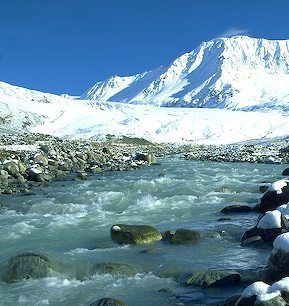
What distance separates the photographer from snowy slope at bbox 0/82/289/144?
100125 mm

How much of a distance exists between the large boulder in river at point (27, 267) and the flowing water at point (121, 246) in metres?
0.15


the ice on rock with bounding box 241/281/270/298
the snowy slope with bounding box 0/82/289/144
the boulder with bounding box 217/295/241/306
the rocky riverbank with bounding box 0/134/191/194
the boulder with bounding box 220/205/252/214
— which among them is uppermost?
the snowy slope with bounding box 0/82/289/144

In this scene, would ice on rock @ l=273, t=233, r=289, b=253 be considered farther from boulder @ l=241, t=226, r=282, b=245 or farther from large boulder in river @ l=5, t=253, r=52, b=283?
large boulder in river @ l=5, t=253, r=52, b=283

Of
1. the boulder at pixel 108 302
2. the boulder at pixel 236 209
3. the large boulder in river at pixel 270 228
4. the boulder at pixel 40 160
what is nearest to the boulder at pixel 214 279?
the boulder at pixel 108 302

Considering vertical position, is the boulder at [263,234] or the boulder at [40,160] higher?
the boulder at [40,160]

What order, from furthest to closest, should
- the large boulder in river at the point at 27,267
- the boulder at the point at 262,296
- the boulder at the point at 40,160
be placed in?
the boulder at the point at 40,160 < the large boulder in river at the point at 27,267 < the boulder at the point at 262,296

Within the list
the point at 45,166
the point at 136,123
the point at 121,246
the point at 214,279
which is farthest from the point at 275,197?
the point at 136,123

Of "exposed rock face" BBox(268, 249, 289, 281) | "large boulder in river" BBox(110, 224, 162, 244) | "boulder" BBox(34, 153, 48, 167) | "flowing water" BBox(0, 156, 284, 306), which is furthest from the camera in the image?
"boulder" BBox(34, 153, 48, 167)

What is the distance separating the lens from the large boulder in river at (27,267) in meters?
9.02

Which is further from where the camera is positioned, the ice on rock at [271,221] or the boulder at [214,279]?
the ice on rock at [271,221]

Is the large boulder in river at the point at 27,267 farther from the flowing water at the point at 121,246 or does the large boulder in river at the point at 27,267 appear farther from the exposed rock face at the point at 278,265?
the exposed rock face at the point at 278,265

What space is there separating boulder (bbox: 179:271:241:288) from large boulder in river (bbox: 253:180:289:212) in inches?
257

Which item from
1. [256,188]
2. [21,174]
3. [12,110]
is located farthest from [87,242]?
[12,110]

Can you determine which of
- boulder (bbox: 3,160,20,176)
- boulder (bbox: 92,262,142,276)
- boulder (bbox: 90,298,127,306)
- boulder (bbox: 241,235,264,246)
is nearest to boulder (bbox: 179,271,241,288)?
boulder (bbox: 92,262,142,276)
